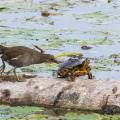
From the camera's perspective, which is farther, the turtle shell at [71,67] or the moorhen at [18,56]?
the turtle shell at [71,67]

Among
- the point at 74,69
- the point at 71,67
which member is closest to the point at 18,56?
the point at 71,67

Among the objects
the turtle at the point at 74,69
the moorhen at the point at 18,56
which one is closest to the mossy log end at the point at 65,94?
the moorhen at the point at 18,56

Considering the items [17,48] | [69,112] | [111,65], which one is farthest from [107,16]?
[69,112]

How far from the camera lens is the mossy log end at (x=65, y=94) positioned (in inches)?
232

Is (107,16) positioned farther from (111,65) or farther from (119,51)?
(111,65)

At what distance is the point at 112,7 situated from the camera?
47.5ft

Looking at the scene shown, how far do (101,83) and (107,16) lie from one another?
687cm

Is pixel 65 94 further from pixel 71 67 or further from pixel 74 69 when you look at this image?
pixel 74 69

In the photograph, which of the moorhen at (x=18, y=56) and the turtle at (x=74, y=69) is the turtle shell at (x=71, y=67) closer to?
the turtle at (x=74, y=69)

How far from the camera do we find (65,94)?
6055 mm

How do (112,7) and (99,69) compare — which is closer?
(99,69)

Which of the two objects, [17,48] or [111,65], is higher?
[17,48]

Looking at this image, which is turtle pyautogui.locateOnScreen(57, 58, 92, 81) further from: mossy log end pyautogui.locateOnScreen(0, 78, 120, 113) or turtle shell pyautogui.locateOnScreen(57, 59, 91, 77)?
mossy log end pyautogui.locateOnScreen(0, 78, 120, 113)

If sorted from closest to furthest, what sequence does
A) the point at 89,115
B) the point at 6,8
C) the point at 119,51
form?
the point at 89,115 → the point at 119,51 → the point at 6,8
